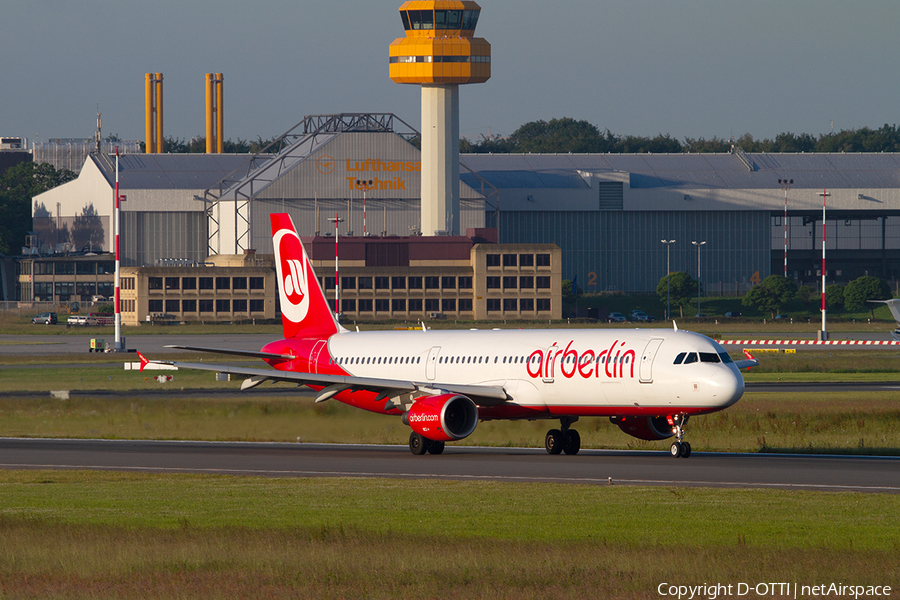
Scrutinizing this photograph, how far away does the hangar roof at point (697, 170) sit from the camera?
177125 millimetres

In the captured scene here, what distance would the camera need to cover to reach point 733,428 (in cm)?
4322

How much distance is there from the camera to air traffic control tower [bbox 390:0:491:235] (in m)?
142

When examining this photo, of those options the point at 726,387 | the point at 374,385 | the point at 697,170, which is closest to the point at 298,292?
the point at 374,385

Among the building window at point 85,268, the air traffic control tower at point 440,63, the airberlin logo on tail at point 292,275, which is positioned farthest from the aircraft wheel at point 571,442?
the building window at point 85,268

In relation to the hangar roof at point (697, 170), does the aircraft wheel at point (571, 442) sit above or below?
below

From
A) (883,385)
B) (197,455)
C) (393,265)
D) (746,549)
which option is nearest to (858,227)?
(393,265)

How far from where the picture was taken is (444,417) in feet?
116

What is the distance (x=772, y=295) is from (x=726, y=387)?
12518 cm

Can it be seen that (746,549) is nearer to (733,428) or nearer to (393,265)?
(733,428)

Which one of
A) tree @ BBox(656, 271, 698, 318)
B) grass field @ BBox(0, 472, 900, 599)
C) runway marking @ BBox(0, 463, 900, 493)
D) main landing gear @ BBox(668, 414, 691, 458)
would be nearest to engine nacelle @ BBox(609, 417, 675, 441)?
main landing gear @ BBox(668, 414, 691, 458)

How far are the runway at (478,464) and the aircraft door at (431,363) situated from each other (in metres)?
2.45

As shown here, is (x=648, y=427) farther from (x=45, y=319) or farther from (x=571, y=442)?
(x=45, y=319)

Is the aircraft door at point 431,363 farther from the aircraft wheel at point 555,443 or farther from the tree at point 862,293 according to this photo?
the tree at point 862,293

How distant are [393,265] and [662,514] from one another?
129 meters
